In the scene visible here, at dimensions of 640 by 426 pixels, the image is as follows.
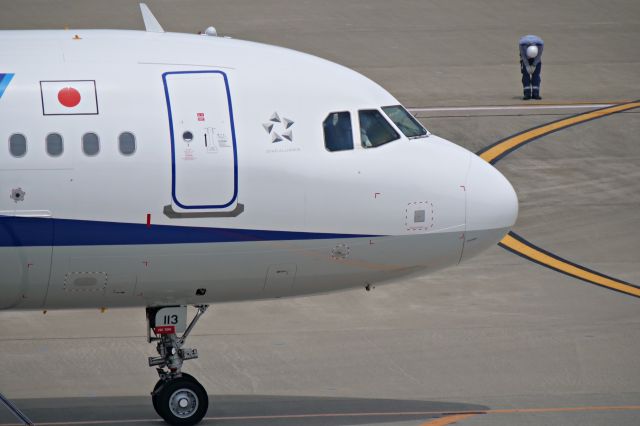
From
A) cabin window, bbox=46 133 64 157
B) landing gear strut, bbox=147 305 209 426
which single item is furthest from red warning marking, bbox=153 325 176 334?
cabin window, bbox=46 133 64 157

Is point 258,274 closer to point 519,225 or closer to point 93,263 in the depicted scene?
point 93,263

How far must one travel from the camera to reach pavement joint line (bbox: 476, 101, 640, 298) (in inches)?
940

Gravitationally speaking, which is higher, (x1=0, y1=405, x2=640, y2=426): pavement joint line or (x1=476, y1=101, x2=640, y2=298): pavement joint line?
(x1=476, y1=101, x2=640, y2=298): pavement joint line

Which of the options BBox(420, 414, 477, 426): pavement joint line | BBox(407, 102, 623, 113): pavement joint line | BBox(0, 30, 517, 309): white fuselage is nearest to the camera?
BBox(0, 30, 517, 309): white fuselage

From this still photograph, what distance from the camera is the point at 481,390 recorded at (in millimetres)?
18484

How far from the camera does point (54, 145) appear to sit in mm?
15617

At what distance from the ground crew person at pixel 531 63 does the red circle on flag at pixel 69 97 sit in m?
23.7

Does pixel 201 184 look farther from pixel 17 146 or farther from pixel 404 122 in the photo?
pixel 404 122

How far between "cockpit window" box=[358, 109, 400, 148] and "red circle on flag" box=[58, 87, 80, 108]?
3432 mm

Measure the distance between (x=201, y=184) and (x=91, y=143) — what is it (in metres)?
1.35

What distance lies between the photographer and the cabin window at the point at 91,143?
617 inches

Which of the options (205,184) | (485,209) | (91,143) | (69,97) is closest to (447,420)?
(485,209)

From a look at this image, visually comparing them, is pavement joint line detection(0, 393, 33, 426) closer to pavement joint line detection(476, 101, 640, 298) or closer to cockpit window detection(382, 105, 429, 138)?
cockpit window detection(382, 105, 429, 138)

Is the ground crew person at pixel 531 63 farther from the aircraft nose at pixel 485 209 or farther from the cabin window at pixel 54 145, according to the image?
the cabin window at pixel 54 145
